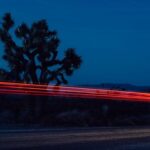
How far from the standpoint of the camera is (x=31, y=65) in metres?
40.8

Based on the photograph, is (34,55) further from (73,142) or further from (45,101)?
(73,142)

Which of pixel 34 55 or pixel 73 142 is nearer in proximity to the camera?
pixel 73 142

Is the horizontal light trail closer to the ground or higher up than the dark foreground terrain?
higher up

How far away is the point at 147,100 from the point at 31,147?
2139 centimetres

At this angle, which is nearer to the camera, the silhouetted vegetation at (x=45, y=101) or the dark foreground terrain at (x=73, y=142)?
the dark foreground terrain at (x=73, y=142)

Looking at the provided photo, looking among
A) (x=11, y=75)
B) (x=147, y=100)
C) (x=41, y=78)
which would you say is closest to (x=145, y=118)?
(x=147, y=100)

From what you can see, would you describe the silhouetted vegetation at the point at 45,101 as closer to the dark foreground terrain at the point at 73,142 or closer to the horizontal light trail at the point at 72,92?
the horizontal light trail at the point at 72,92

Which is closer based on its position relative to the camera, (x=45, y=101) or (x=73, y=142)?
(x=73, y=142)

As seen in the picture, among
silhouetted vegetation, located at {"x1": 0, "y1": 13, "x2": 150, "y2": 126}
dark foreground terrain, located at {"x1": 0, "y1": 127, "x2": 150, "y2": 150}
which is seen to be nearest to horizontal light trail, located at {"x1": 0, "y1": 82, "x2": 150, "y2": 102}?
silhouetted vegetation, located at {"x1": 0, "y1": 13, "x2": 150, "y2": 126}

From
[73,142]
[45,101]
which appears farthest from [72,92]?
[73,142]

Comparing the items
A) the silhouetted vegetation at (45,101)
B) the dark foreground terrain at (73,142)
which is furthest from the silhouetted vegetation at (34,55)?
the dark foreground terrain at (73,142)

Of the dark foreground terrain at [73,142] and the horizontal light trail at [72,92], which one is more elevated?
the horizontal light trail at [72,92]

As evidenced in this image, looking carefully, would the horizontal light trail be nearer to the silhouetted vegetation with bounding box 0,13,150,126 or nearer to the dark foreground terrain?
the silhouetted vegetation with bounding box 0,13,150,126

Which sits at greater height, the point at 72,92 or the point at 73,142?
Answer: the point at 72,92
